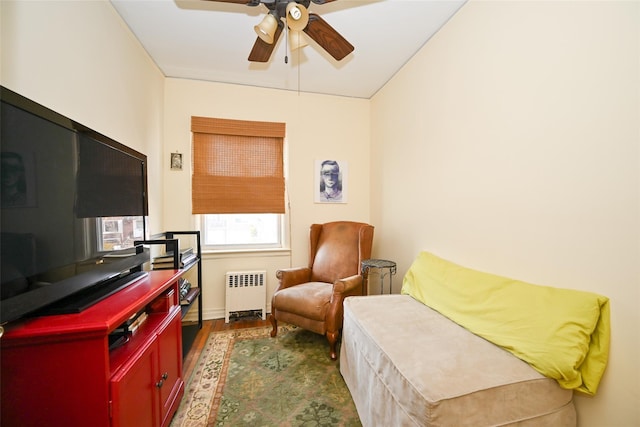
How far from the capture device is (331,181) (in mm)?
2969

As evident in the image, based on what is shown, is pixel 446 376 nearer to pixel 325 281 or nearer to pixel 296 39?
pixel 325 281

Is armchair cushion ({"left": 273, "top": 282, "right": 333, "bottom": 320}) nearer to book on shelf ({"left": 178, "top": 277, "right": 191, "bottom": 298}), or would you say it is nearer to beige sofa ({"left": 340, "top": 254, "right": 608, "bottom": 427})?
beige sofa ({"left": 340, "top": 254, "right": 608, "bottom": 427})

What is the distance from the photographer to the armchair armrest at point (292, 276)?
2328 mm

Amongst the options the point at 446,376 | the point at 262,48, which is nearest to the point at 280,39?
the point at 262,48

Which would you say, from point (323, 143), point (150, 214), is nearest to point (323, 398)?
point (150, 214)

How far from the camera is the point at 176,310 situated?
148 cm

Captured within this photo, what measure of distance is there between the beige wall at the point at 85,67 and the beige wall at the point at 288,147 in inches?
11.6

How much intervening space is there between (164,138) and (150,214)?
2.96 feet

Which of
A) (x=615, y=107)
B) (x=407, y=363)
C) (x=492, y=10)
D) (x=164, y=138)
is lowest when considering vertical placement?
(x=407, y=363)

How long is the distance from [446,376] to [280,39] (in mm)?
2481

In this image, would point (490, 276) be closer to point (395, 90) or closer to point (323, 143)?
point (395, 90)

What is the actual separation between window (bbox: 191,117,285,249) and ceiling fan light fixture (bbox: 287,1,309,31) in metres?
1.49

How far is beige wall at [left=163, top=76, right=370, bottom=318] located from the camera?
259 cm

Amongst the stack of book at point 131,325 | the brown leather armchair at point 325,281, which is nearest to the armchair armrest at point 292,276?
the brown leather armchair at point 325,281
